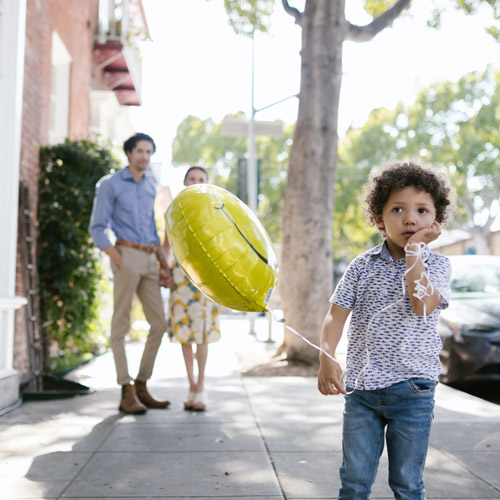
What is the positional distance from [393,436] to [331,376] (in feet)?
1.08

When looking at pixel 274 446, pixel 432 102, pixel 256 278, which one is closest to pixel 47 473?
pixel 274 446

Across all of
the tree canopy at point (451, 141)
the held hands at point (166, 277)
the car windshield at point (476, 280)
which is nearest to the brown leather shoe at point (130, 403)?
the held hands at point (166, 277)

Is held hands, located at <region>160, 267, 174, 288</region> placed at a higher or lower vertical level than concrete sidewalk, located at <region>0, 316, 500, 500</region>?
higher

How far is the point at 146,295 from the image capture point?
18.5 ft

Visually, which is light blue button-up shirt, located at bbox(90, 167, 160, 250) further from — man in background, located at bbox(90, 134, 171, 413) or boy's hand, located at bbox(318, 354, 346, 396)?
boy's hand, located at bbox(318, 354, 346, 396)

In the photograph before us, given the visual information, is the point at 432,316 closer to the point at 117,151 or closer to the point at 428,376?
the point at 428,376

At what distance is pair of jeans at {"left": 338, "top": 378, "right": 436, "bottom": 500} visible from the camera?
247cm

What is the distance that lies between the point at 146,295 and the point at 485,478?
10.2ft

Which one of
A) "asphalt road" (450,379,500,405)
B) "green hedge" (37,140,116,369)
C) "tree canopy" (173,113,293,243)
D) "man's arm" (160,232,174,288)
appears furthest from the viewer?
"tree canopy" (173,113,293,243)

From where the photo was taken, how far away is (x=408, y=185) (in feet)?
8.66

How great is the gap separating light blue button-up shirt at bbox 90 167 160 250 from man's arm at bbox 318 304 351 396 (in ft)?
10.3

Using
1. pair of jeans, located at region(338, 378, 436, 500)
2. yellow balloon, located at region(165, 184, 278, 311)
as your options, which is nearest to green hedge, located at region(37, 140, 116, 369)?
yellow balloon, located at region(165, 184, 278, 311)

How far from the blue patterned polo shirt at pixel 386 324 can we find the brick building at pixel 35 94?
3.68 meters

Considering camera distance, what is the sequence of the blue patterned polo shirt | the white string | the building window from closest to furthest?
1. the white string
2. the blue patterned polo shirt
3. the building window
